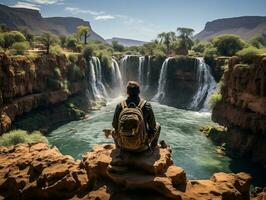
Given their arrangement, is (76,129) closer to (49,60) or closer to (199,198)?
(49,60)

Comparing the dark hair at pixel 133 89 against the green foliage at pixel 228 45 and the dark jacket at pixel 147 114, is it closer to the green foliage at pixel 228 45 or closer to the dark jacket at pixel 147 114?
the dark jacket at pixel 147 114

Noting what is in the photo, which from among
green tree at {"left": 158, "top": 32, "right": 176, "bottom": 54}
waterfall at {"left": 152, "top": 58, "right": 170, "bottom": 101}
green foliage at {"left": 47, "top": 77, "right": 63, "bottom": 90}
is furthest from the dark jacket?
green tree at {"left": 158, "top": 32, "right": 176, "bottom": 54}

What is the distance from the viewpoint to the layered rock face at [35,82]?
27.7 m

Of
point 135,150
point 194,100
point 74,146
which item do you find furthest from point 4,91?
point 194,100

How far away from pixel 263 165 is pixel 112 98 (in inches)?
1215

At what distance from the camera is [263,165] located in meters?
22.7

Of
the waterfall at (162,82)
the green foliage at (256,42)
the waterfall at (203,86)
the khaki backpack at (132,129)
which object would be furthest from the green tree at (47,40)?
the green foliage at (256,42)

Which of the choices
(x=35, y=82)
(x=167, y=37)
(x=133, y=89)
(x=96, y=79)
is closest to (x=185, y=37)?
(x=167, y=37)

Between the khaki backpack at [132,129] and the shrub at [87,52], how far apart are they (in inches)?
1602

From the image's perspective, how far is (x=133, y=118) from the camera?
7.55m

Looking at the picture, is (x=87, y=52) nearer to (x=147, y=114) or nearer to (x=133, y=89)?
(x=133, y=89)

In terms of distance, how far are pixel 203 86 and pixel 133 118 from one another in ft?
129

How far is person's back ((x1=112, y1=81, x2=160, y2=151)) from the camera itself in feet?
24.9

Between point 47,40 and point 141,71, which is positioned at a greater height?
point 47,40
